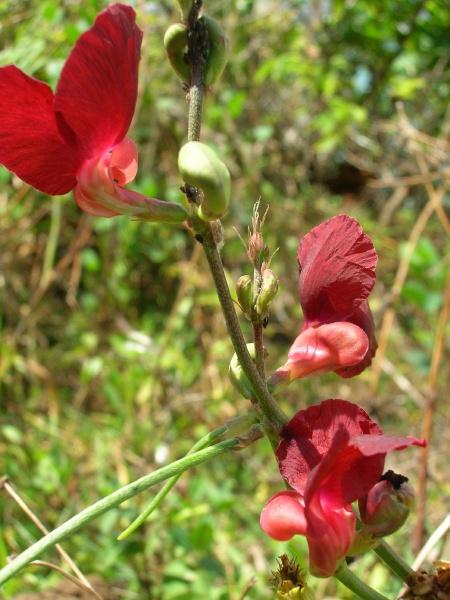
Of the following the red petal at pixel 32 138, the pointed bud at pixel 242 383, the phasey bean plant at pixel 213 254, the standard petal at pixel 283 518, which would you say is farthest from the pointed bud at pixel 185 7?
the standard petal at pixel 283 518

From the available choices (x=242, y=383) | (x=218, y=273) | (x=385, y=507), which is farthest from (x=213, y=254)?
(x=385, y=507)

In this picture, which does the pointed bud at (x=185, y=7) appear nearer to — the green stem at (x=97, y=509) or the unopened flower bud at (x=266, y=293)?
the unopened flower bud at (x=266, y=293)

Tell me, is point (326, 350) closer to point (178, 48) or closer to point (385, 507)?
point (385, 507)

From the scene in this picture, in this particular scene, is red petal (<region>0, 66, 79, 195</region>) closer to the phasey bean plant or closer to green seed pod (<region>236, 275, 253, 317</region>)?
the phasey bean plant

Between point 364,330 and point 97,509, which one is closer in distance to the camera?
point 97,509

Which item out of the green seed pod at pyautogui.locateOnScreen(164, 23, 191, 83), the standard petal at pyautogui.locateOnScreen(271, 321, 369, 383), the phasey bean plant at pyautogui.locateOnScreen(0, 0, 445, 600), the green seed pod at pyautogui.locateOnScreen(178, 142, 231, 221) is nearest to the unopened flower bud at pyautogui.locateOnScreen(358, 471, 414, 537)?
the phasey bean plant at pyautogui.locateOnScreen(0, 0, 445, 600)

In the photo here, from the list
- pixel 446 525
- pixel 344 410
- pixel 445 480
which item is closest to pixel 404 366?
pixel 445 480
